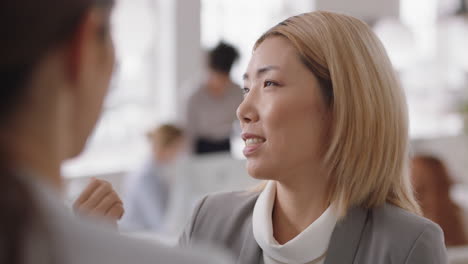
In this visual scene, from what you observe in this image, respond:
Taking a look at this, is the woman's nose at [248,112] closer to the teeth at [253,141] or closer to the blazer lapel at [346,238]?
the teeth at [253,141]

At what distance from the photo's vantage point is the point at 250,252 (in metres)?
1.41

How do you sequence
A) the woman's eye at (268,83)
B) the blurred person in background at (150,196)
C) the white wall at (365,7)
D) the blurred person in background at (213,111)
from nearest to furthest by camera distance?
the woman's eye at (268,83)
the blurred person in background at (150,196)
the blurred person in background at (213,111)
the white wall at (365,7)

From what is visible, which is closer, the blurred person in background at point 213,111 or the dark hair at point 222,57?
the dark hair at point 222,57

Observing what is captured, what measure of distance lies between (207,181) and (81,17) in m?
3.65

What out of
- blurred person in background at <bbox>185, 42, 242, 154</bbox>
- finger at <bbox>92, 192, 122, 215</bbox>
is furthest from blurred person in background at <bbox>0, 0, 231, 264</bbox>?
blurred person in background at <bbox>185, 42, 242, 154</bbox>

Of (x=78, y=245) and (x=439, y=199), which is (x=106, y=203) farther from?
(x=439, y=199)

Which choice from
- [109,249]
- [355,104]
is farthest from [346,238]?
[109,249]

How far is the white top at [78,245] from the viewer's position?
53 centimetres

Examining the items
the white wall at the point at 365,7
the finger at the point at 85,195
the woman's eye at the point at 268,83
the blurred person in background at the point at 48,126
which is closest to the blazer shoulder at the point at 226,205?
the woman's eye at the point at 268,83

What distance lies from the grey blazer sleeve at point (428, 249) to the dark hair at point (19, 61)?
3.06 feet

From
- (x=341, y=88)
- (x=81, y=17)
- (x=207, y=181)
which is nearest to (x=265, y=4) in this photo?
(x=207, y=181)

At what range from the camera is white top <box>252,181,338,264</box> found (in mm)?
1338

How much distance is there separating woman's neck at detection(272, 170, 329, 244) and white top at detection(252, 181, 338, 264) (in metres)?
0.05

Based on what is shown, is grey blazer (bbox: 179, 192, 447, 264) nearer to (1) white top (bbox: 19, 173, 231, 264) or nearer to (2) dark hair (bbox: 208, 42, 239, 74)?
(1) white top (bbox: 19, 173, 231, 264)
